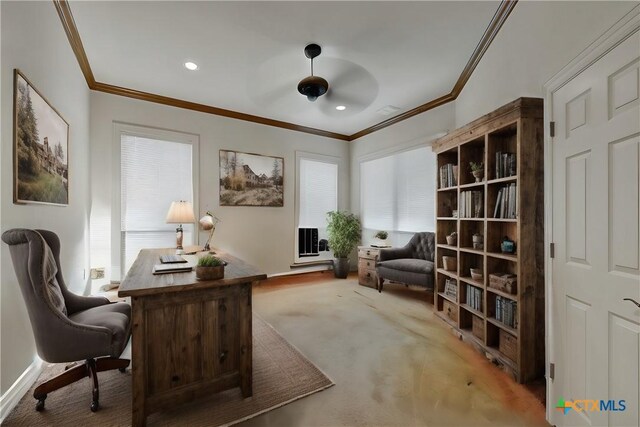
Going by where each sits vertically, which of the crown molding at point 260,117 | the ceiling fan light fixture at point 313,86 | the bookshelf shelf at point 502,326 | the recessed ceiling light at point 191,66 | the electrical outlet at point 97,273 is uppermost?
the recessed ceiling light at point 191,66

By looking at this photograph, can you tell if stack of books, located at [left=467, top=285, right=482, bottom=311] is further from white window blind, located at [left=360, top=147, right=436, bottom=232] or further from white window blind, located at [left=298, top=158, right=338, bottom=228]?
white window blind, located at [left=298, top=158, right=338, bottom=228]

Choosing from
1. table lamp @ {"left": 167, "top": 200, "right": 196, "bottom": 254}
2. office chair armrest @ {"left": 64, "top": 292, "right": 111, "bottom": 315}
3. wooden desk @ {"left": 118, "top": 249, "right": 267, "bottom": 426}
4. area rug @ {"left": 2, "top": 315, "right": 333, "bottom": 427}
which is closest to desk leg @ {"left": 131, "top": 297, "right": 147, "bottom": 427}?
wooden desk @ {"left": 118, "top": 249, "right": 267, "bottom": 426}

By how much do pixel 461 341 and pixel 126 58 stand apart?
4.70m

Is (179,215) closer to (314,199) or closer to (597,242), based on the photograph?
(314,199)

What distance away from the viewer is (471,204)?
8.62 ft

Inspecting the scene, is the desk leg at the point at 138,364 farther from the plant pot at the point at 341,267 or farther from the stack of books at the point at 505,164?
the plant pot at the point at 341,267

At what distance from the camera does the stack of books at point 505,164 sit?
85.4 inches

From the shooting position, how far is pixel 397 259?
425cm

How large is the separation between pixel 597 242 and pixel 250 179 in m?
4.35

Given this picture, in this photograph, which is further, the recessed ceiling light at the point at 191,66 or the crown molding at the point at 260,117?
the recessed ceiling light at the point at 191,66

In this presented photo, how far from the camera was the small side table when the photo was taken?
4.39m

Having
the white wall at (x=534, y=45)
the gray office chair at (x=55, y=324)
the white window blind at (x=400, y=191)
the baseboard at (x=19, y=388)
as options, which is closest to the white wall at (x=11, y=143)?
the baseboard at (x=19, y=388)

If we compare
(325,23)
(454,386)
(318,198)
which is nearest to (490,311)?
(454,386)

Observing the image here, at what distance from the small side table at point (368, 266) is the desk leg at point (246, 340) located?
295 cm
